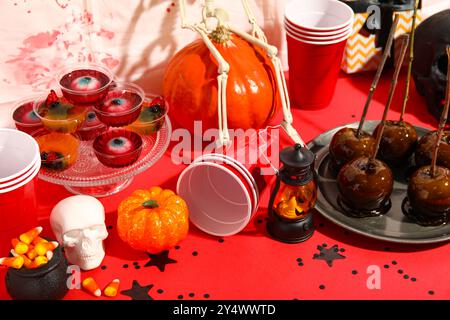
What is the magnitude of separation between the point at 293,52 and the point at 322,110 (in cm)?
15

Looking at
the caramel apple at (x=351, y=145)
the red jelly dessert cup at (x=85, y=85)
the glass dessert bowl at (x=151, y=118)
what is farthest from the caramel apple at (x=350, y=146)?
the red jelly dessert cup at (x=85, y=85)

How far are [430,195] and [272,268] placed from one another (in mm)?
295

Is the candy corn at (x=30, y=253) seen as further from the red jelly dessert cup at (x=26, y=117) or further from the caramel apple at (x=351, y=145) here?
the caramel apple at (x=351, y=145)

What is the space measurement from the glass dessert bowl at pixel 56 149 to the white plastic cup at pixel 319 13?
552 mm

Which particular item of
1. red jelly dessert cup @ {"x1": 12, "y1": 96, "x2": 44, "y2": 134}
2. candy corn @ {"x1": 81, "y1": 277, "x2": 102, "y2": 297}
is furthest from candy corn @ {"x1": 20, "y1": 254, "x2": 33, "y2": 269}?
red jelly dessert cup @ {"x1": 12, "y1": 96, "x2": 44, "y2": 134}

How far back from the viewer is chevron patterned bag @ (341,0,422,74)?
1445mm

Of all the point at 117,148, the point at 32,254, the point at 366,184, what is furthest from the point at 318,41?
the point at 32,254

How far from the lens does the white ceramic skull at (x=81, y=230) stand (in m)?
1.02

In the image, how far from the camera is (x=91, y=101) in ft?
3.82

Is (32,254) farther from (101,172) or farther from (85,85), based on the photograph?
(85,85)

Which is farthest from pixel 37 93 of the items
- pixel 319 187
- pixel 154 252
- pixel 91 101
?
pixel 319 187
